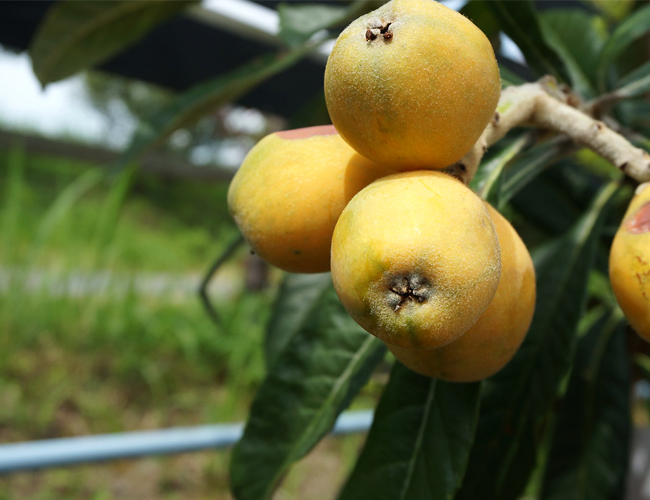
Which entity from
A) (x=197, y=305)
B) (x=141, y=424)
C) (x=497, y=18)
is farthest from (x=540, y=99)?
(x=197, y=305)

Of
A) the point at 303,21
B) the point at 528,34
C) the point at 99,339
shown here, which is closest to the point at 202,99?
the point at 303,21

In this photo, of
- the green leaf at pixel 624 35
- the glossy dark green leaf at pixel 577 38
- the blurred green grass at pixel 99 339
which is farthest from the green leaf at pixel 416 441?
the blurred green grass at pixel 99 339

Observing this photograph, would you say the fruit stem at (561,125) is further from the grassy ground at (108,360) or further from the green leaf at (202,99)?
the grassy ground at (108,360)

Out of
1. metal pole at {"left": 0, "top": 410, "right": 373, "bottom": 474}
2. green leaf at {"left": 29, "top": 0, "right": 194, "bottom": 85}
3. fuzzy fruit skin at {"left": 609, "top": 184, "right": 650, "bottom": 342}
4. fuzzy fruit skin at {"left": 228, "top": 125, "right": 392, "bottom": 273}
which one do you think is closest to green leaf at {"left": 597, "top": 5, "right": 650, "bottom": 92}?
fuzzy fruit skin at {"left": 609, "top": 184, "right": 650, "bottom": 342}

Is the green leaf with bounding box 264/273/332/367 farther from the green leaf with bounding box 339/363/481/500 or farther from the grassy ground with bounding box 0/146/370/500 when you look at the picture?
the grassy ground with bounding box 0/146/370/500

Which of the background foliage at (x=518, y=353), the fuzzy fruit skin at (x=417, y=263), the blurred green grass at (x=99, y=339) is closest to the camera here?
the fuzzy fruit skin at (x=417, y=263)

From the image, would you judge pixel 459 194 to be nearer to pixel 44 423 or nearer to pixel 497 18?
pixel 497 18
